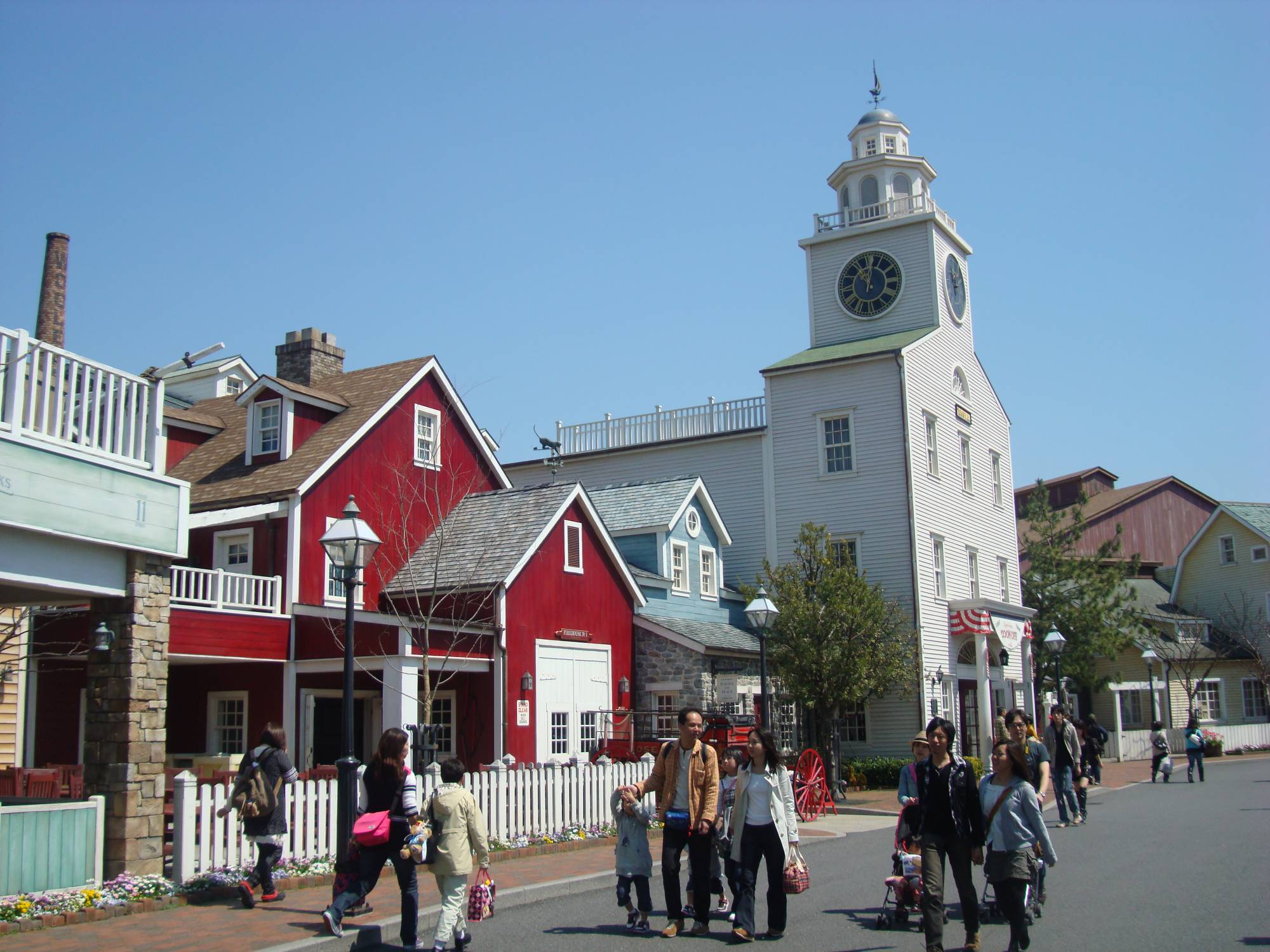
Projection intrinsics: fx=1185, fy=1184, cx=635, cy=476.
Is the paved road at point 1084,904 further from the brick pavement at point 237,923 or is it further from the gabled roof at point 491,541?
the gabled roof at point 491,541

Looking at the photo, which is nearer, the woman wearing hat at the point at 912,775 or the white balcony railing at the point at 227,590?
the woman wearing hat at the point at 912,775

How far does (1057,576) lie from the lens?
40625mm

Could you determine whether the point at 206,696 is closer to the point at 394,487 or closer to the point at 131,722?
the point at 394,487

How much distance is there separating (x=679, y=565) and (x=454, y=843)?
2014 cm

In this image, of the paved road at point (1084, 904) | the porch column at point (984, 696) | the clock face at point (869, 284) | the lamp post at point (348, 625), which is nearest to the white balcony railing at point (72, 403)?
the lamp post at point (348, 625)

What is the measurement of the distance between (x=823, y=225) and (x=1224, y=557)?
86.0 feet

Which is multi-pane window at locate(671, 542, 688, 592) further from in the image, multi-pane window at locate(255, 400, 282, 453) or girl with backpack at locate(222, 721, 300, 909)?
girl with backpack at locate(222, 721, 300, 909)

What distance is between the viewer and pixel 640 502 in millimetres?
29656

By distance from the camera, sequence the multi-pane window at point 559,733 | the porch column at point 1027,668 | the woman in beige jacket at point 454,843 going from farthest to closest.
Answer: the porch column at point 1027,668 → the multi-pane window at point 559,733 → the woman in beige jacket at point 454,843

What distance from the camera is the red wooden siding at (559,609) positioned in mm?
21906

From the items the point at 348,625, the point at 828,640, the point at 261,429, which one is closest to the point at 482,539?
the point at 261,429

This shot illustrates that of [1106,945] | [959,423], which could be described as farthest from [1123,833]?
[959,423]

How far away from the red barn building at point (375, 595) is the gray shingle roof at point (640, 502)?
116 inches

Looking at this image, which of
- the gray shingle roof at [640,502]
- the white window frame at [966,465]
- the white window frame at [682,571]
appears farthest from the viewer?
the white window frame at [966,465]
